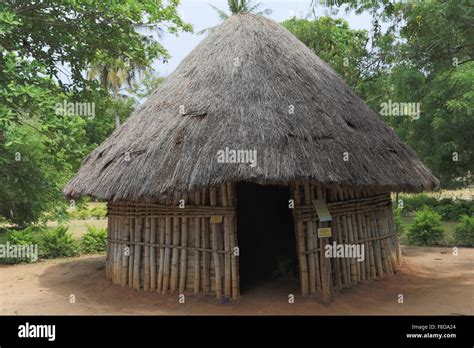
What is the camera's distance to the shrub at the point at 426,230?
45.5 ft

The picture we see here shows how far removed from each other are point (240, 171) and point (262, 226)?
4172mm

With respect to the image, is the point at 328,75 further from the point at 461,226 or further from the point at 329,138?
the point at 461,226

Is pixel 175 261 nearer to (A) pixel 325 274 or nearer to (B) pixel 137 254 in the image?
(B) pixel 137 254

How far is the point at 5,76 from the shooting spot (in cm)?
1066

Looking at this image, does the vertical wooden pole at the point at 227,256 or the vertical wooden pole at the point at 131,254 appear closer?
the vertical wooden pole at the point at 227,256

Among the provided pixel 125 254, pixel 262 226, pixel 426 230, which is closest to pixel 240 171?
pixel 125 254

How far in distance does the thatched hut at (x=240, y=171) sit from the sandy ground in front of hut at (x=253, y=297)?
0.32m

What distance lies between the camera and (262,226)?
1087cm

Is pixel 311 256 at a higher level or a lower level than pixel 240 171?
lower

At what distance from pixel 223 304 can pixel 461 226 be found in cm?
937

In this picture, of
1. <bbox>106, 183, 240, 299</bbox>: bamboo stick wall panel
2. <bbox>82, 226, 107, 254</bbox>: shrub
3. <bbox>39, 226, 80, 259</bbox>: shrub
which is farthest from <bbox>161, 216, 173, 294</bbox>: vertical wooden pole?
<bbox>82, 226, 107, 254</bbox>: shrub

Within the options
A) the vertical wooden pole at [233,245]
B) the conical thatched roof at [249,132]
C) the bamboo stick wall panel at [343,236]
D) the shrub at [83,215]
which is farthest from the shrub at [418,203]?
the shrub at [83,215]

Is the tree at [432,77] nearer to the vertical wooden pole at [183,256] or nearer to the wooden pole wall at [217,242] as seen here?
the wooden pole wall at [217,242]

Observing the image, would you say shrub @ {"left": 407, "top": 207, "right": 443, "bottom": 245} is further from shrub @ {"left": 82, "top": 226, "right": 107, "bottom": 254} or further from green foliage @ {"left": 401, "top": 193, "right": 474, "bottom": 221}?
shrub @ {"left": 82, "top": 226, "right": 107, "bottom": 254}
